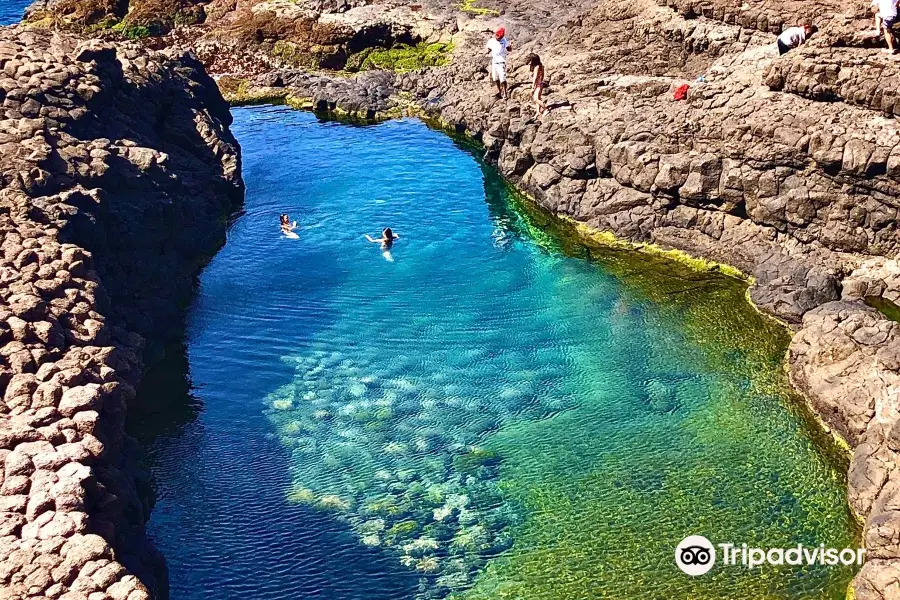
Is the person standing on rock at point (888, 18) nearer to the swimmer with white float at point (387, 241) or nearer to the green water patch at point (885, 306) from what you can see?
the green water patch at point (885, 306)

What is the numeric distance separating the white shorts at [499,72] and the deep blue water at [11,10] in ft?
189

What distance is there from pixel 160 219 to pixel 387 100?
27.7 meters

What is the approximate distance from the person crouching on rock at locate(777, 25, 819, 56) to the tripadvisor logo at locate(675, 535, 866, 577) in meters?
23.1

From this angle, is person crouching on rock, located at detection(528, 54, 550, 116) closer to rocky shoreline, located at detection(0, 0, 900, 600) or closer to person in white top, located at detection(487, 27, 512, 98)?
rocky shoreline, located at detection(0, 0, 900, 600)

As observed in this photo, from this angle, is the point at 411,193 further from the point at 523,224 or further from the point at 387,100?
the point at 387,100

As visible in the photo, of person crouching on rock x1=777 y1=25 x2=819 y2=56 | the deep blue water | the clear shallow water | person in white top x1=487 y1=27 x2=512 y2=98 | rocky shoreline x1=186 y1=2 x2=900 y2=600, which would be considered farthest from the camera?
the deep blue water

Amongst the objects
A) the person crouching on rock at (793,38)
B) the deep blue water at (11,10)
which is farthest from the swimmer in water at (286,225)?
the deep blue water at (11,10)

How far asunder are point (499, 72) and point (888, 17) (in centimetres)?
2120

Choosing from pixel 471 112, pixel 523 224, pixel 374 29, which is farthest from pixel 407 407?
pixel 374 29

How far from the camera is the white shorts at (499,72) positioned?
48.6 metres

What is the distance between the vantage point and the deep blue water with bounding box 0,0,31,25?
8649 cm

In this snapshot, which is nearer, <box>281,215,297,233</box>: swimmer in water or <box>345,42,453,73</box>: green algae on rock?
<box>281,215,297,233</box>: swimmer in water

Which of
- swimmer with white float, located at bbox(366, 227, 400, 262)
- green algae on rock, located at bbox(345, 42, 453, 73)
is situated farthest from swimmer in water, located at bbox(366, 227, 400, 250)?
green algae on rock, located at bbox(345, 42, 453, 73)

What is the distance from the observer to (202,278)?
3819 cm
